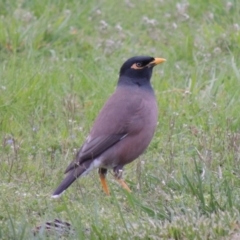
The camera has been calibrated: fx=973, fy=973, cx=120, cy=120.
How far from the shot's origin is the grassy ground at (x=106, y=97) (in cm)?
559

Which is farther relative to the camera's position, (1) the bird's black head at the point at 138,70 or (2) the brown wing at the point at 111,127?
(1) the bird's black head at the point at 138,70

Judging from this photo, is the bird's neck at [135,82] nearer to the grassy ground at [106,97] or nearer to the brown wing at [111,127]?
the brown wing at [111,127]

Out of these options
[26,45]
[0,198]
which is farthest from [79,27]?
[0,198]

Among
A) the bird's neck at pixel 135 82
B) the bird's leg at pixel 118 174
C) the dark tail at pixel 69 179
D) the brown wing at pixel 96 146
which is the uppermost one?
the bird's neck at pixel 135 82

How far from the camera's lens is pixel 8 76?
8.58 meters

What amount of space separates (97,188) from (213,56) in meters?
3.04

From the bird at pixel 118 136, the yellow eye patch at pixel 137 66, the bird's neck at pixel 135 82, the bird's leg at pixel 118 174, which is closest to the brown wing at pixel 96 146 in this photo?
the bird at pixel 118 136

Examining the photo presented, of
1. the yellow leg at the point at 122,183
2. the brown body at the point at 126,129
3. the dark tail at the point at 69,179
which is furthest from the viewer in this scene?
the brown body at the point at 126,129

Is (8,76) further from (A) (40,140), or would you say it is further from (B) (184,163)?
(B) (184,163)

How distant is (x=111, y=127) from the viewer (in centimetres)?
695

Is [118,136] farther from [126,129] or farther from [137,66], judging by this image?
[137,66]

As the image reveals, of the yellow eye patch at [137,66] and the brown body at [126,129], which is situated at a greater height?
the yellow eye patch at [137,66]

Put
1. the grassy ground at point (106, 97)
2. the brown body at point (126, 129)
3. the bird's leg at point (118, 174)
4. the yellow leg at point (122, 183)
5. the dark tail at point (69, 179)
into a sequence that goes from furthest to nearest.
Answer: the brown body at point (126, 129) < the bird's leg at point (118, 174) < the yellow leg at point (122, 183) < the dark tail at point (69, 179) < the grassy ground at point (106, 97)

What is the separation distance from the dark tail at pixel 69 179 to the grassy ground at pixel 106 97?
91mm
